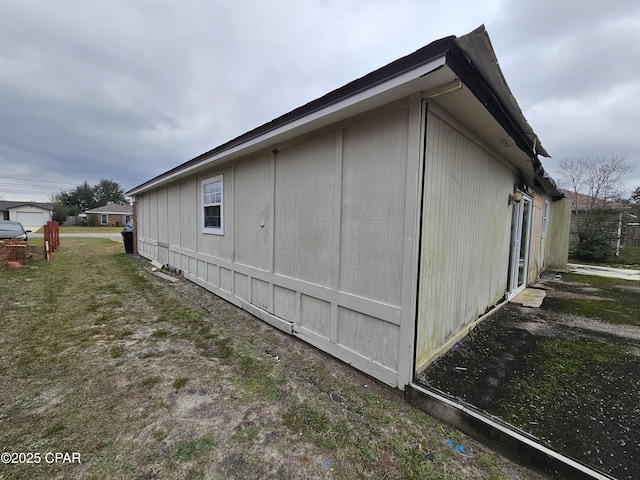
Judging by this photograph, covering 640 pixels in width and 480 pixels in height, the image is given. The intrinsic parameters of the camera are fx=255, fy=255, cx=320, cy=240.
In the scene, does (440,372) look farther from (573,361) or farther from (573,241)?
(573,241)

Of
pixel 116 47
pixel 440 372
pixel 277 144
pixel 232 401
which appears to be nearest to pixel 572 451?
pixel 440 372

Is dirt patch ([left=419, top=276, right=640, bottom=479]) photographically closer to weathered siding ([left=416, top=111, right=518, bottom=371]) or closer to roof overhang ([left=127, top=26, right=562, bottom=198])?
weathered siding ([left=416, top=111, right=518, bottom=371])

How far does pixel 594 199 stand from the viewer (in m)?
13.8

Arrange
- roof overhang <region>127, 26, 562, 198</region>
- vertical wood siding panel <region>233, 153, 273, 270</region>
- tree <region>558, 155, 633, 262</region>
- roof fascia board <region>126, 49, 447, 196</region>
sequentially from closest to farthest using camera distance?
roof overhang <region>127, 26, 562, 198</region> → roof fascia board <region>126, 49, 447, 196</region> → vertical wood siding panel <region>233, 153, 273, 270</region> → tree <region>558, 155, 633, 262</region>

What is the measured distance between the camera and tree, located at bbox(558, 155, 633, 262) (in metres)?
11.6

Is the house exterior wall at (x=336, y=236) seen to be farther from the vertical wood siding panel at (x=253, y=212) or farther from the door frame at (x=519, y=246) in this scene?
the door frame at (x=519, y=246)

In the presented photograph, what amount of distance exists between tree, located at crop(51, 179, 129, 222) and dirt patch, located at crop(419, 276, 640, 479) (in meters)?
50.1

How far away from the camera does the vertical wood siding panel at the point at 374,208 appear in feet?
7.66

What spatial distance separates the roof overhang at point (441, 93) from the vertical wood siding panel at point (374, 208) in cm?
26

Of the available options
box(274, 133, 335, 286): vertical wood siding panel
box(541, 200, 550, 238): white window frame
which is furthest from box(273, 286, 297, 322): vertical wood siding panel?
box(541, 200, 550, 238): white window frame

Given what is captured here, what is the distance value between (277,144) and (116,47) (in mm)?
5556

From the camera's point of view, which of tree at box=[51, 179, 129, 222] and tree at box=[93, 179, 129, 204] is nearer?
tree at box=[51, 179, 129, 222]

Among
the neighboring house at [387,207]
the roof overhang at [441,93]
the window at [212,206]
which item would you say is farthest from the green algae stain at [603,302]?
the window at [212,206]

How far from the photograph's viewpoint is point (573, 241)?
12438 mm
